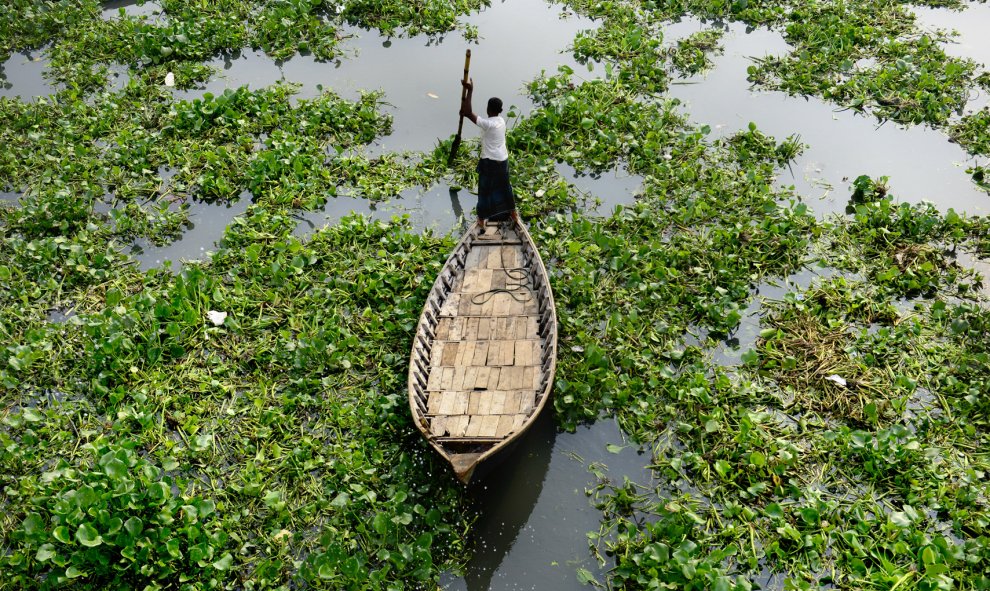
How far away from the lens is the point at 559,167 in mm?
8438

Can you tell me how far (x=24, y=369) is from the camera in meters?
6.16

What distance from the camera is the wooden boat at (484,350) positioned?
5105 mm

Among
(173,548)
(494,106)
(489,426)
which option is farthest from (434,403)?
(494,106)

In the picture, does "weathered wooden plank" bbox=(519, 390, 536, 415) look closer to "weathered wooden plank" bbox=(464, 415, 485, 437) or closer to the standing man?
"weathered wooden plank" bbox=(464, 415, 485, 437)

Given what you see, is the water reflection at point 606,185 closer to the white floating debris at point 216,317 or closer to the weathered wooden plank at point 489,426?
the weathered wooden plank at point 489,426

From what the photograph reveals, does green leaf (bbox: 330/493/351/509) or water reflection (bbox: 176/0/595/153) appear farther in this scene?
water reflection (bbox: 176/0/595/153)

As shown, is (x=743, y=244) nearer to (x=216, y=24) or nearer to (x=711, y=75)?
(x=711, y=75)

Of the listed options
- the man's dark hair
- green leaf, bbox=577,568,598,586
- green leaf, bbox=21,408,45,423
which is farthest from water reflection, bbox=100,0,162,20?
green leaf, bbox=577,568,598,586

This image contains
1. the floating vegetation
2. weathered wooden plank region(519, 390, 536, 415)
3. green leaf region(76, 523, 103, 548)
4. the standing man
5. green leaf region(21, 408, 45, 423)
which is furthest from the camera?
the floating vegetation

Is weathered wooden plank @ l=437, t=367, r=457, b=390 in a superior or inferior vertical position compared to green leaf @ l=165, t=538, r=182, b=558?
Answer: superior

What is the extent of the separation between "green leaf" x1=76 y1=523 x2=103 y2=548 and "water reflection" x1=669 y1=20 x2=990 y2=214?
24.1 ft

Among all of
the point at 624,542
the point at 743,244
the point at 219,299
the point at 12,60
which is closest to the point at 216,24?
the point at 12,60

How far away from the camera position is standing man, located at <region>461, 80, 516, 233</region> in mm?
6859

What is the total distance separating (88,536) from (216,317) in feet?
7.70
